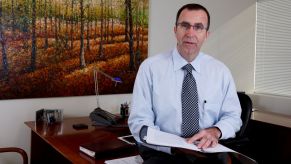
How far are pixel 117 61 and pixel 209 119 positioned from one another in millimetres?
1374

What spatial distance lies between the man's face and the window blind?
2.18 metres

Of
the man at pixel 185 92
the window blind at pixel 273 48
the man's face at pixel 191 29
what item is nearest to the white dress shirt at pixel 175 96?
the man at pixel 185 92

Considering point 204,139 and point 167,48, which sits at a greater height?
point 167,48

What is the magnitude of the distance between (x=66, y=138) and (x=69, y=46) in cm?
93

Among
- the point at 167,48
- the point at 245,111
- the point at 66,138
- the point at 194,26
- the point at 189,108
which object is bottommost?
the point at 66,138

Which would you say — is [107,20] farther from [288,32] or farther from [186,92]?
[288,32]

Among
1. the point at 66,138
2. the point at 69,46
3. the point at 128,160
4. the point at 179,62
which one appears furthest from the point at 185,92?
the point at 69,46

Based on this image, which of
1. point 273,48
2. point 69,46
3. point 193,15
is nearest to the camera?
point 193,15

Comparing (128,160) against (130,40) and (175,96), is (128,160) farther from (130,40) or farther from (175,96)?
(130,40)

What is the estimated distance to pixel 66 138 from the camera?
2.09 meters

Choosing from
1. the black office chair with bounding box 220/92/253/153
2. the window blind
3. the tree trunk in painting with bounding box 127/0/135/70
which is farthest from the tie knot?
the window blind

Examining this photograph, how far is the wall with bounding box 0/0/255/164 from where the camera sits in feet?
8.64

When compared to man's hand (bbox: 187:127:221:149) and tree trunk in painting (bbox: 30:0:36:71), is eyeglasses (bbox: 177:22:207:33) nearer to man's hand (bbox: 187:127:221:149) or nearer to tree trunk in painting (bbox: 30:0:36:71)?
man's hand (bbox: 187:127:221:149)

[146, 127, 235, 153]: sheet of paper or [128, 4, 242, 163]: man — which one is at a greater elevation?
[128, 4, 242, 163]: man
